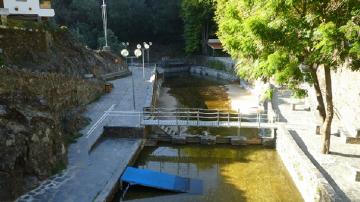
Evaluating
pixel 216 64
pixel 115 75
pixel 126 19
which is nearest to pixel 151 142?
pixel 115 75

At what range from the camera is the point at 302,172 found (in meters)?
13.6

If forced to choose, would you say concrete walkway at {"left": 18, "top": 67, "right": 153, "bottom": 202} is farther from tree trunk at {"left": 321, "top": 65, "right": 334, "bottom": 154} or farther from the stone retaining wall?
tree trunk at {"left": 321, "top": 65, "right": 334, "bottom": 154}

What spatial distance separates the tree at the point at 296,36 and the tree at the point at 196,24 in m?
40.7

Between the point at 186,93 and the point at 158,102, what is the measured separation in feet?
20.6

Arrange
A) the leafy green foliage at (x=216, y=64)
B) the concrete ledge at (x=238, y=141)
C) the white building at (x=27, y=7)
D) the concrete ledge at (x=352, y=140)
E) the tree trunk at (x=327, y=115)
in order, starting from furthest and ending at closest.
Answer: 1. the leafy green foliage at (x=216, y=64)
2. the white building at (x=27, y=7)
3. the concrete ledge at (x=238, y=141)
4. the concrete ledge at (x=352, y=140)
5. the tree trunk at (x=327, y=115)

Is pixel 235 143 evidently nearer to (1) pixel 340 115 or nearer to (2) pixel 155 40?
(1) pixel 340 115

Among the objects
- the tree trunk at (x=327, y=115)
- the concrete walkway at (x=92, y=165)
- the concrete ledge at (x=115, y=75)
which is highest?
the concrete ledge at (x=115, y=75)

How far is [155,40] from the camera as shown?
6575 cm

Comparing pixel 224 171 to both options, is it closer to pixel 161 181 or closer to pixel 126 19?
pixel 161 181

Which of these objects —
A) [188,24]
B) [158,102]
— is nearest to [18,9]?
[158,102]

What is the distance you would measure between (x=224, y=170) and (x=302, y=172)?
3.70 m

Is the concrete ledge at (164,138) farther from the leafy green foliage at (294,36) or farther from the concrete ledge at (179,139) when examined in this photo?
the leafy green foliage at (294,36)

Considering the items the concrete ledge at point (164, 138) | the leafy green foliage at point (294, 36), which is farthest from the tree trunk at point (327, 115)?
the concrete ledge at point (164, 138)

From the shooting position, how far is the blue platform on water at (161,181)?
1370cm
